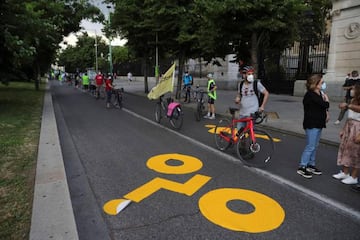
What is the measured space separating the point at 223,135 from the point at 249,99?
1108 millimetres

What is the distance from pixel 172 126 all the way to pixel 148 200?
218 inches

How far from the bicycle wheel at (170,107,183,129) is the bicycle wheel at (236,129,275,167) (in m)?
3.37

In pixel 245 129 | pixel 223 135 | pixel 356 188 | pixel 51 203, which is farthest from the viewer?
pixel 223 135

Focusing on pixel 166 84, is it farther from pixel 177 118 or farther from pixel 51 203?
pixel 51 203

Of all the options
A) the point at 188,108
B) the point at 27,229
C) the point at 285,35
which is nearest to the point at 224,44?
the point at 285,35

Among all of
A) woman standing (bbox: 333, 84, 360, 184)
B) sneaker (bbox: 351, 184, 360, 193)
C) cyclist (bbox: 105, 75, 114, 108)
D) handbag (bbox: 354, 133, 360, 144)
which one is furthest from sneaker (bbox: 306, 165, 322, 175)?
cyclist (bbox: 105, 75, 114, 108)

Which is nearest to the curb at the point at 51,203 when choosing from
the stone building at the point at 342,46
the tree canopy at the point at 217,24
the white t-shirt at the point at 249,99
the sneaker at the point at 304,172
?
the white t-shirt at the point at 249,99

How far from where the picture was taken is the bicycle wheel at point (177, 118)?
29.5ft

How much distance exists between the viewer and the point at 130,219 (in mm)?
3525

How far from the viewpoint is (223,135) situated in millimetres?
6512

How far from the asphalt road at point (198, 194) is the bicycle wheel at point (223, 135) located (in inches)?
9.6

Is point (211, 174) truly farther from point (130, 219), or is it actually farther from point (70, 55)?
point (70, 55)

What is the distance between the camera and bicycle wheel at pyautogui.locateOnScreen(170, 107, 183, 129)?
29.5ft

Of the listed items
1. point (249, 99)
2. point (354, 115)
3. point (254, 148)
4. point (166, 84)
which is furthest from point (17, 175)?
point (166, 84)
